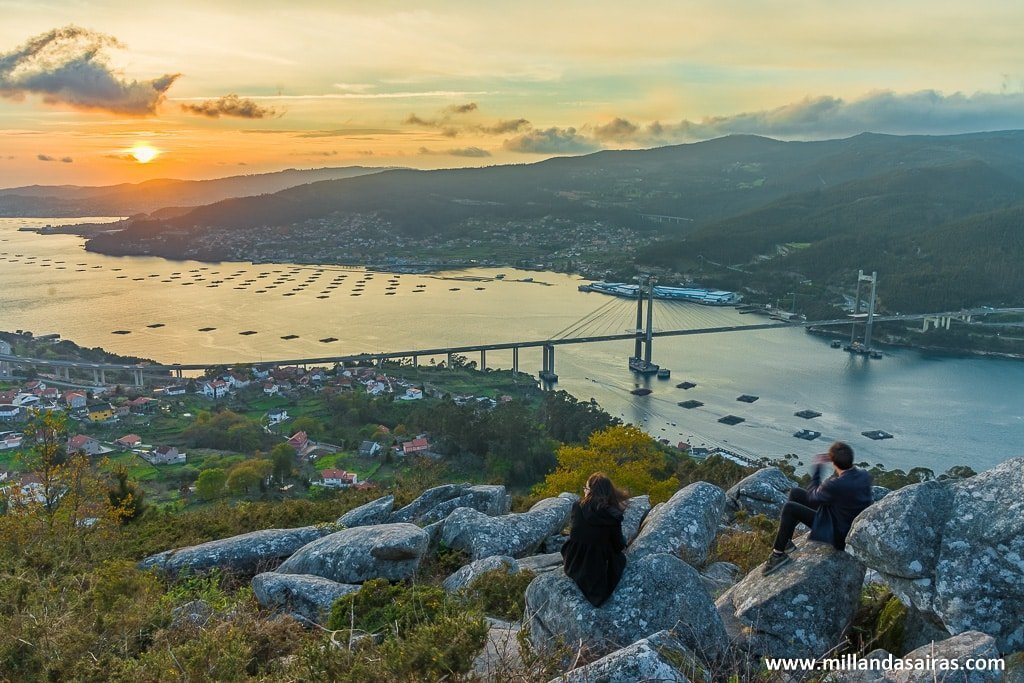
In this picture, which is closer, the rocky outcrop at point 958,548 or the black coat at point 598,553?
the rocky outcrop at point 958,548

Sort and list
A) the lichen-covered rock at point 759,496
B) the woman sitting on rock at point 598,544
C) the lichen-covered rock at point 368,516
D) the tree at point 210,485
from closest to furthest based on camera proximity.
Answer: the woman sitting on rock at point 598,544, the lichen-covered rock at point 368,516, the lichen-covered rock at point 759,496, the tree at point 210,485

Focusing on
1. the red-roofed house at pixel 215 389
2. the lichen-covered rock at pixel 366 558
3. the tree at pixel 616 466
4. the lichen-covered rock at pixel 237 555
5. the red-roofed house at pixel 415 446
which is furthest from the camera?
the red-roofed house at pixel 215 389

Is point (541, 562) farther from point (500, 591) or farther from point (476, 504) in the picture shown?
point (476, 504)

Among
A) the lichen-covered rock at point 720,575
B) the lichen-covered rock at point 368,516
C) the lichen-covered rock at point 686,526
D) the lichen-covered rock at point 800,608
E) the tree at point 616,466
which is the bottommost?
the tree at point 616,466

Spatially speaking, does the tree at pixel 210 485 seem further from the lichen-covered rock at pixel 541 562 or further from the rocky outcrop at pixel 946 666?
the rocky outcrop at pixel 946 666

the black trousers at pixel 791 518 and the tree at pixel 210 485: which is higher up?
the black trousers at pixel 791 518

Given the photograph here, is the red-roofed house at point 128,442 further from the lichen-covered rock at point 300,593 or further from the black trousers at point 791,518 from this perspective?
the black trousers at point 791,518

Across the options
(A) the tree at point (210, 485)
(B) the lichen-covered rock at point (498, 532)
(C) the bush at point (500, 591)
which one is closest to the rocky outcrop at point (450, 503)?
(B) the lichen-covered rock at point (498, 532)

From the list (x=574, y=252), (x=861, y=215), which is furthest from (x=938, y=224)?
(x=574, y=252)
